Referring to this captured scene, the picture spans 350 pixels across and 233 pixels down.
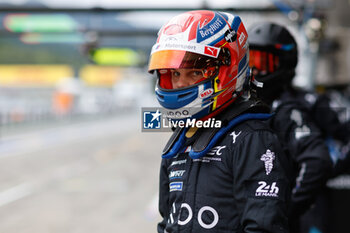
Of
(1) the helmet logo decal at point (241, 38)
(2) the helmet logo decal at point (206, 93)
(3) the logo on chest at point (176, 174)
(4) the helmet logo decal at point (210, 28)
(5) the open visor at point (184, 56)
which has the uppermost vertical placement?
(4) the helmet logo decal at point (210, 28)

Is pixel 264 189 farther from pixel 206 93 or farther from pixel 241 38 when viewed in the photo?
pixel 241 38

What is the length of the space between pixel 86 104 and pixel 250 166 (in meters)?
46.2

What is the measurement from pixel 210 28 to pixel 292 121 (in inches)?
46.8

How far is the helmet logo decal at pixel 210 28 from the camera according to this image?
1.87 meters

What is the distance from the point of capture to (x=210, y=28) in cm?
190

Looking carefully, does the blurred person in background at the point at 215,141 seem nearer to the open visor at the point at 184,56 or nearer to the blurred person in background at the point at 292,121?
the open visor at the point at 184,56

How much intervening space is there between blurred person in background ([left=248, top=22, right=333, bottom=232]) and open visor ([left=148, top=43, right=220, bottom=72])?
920 millimetres

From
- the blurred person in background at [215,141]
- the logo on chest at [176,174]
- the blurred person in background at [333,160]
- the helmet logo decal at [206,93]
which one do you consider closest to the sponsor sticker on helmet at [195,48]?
the blurred person in background at [215,141]

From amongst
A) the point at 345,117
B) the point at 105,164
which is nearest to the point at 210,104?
the point at 345,117

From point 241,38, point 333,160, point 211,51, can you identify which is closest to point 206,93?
point 211,51

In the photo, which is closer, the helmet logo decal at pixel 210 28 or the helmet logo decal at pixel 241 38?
the helmet logo decal at pixel 210 28

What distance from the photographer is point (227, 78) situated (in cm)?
194

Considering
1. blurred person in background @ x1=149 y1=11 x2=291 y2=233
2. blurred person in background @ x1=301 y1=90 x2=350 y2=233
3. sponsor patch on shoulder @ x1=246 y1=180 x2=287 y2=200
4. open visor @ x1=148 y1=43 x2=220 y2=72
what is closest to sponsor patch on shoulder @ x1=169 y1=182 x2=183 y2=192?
blurred person in background @ x1=149 y1=11 x2=291 y2=233

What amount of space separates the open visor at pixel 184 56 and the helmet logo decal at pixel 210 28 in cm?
4
